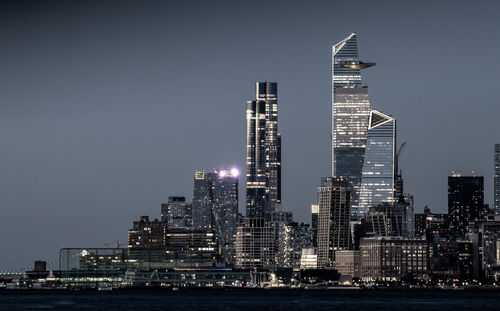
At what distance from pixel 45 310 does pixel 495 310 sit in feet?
228

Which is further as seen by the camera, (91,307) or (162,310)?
(91,307)

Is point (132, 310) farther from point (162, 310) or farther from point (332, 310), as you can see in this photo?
point (332, 310)

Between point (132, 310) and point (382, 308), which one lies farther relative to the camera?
point (382, 308)

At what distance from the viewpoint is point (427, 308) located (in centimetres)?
19988

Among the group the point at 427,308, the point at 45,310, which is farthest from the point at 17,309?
the point at 427,308

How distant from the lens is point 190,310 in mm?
190000

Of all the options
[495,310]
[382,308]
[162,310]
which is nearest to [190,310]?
[162,310]

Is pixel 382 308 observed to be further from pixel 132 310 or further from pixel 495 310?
pixel 132 310

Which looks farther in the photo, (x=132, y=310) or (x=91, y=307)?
(x=91, y=307)

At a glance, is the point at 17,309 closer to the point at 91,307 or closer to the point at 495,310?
the point at 91,307

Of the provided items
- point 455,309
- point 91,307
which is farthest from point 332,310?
point 91,307

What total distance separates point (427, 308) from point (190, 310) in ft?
129

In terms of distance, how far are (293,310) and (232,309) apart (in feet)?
33.3

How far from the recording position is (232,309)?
633 feet
